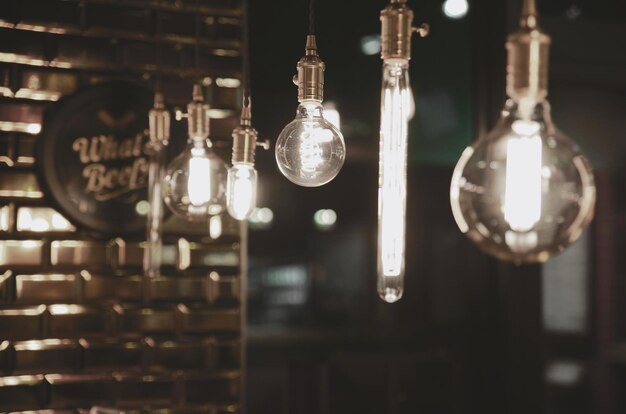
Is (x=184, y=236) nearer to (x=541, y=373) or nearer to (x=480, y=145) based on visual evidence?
(x=541, y=373)

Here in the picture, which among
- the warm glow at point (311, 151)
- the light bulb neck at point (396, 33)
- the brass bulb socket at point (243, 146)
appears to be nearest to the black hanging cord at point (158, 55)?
the brass bulb socket at point (243, 146)

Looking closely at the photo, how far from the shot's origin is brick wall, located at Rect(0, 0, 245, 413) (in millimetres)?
3146

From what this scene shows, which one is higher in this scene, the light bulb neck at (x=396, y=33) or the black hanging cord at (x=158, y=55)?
the black hanging cord at (x=158, y=55)

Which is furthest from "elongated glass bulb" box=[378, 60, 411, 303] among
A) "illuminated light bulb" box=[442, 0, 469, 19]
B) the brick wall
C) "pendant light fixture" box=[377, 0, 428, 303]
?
"illuminated light bulb" box=[442, 0, 469, 19]

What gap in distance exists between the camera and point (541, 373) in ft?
12.8

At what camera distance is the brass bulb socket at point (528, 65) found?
104 cm

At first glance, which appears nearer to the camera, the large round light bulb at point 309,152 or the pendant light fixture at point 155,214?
the large round light bulb at point 309,152

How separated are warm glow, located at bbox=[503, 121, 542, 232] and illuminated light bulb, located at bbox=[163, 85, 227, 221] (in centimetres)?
102

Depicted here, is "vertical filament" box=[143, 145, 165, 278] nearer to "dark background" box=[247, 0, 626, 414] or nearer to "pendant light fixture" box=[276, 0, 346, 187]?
"dark background" box=[247, 0, 626, 414]

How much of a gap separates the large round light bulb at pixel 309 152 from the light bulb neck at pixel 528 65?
0.61 meters

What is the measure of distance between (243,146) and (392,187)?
2.13 feet

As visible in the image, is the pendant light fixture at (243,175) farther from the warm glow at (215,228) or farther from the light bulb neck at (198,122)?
the warm glow at (215,228)

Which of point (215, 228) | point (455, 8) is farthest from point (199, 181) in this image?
point (455, 8)

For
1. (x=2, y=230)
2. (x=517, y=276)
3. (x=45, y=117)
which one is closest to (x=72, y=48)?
(x=45, y=117)
